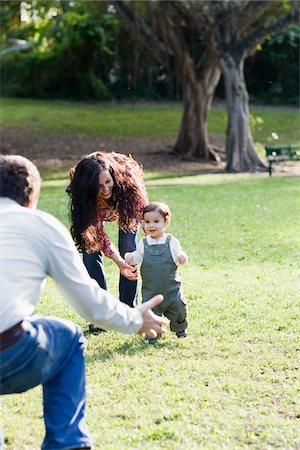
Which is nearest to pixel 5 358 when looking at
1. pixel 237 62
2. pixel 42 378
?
pixel 42 378

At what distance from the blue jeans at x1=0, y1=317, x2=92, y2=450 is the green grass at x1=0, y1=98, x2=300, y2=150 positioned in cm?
2987

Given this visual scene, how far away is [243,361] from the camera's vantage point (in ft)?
18.2

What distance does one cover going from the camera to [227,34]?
2505 cm

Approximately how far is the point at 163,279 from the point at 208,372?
0.97 metres

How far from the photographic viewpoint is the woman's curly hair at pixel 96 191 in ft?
19.7

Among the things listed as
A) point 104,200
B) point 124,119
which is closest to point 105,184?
point 104,200

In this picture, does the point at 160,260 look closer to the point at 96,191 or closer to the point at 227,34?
the point at 96,191

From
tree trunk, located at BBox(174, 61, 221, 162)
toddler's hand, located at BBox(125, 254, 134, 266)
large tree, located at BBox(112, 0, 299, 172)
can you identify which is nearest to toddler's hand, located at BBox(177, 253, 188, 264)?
toddler's hand, located at BBox(125, 254, 134, 266)

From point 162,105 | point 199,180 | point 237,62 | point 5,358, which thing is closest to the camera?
point 5,358

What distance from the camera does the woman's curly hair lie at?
19.7 feet

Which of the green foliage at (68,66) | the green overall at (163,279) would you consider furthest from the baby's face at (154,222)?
the green foliage at (68,66)

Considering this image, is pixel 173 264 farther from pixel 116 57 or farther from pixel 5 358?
pixel 116 57

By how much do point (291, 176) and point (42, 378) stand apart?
767 inches

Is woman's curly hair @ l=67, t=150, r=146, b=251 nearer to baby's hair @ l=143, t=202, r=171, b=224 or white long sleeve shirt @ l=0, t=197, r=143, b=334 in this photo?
baby's hair @ l=143, t=202, r=171, b=224
